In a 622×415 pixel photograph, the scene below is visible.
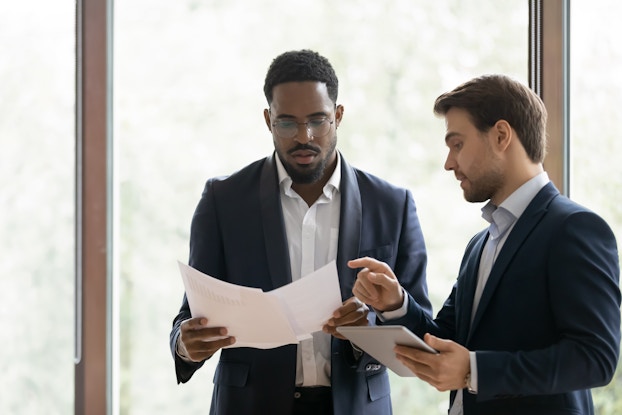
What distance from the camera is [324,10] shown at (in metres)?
3.46

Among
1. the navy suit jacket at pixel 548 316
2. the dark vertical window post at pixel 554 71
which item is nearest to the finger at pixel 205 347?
the navy suit jacket at pixel 548 316

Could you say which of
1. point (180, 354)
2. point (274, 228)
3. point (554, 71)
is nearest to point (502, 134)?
point (274, 228)

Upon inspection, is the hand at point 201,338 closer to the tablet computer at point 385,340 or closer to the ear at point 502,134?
the tablet computer at point 385,340

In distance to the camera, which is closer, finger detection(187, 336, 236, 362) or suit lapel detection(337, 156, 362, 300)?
finger detection(187, 336, 236, 362)

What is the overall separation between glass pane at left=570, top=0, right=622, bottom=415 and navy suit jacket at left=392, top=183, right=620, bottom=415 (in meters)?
1.50

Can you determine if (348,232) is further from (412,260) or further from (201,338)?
(201,338)

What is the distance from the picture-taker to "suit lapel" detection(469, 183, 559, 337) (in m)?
1.84

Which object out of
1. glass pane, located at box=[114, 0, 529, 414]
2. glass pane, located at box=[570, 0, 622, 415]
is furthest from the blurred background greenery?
glass pane, located at box=[570, 0, 622, 415]

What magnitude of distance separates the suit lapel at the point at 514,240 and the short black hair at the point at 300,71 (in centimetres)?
73

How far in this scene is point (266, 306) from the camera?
6.31ft

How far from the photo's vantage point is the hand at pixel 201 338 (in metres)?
2.02

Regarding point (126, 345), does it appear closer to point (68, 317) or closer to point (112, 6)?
point (68, 317)

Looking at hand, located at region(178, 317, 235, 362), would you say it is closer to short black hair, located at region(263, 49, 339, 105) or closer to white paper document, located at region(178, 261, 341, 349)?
white paper document, located at region(178, 261, 341, 349)

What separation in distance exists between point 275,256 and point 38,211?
1607 mm
